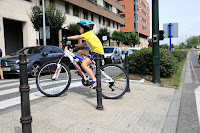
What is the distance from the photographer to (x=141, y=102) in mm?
4723

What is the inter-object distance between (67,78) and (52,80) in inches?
14.4

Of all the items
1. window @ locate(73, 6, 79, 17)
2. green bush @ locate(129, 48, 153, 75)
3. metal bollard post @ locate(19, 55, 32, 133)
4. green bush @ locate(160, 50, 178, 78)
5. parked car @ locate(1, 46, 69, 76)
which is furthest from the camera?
window @ locate(73, 6, 79, 17)

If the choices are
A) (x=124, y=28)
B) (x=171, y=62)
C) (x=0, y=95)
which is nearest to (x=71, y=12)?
(x=171, y=62)

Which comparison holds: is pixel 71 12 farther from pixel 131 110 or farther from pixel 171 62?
pixel 131 110

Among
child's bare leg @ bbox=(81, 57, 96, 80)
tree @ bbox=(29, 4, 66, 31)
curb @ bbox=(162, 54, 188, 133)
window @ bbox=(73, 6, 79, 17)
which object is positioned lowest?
curb @ bbox=(162, 54, 188, 133)

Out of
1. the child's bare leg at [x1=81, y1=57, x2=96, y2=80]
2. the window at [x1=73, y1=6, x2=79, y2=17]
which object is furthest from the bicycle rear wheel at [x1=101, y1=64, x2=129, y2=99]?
the window at [x1=73, y1=6, x2=79, y2=17]

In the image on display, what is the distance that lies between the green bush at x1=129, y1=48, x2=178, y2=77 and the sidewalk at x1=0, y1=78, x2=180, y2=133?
3.43m

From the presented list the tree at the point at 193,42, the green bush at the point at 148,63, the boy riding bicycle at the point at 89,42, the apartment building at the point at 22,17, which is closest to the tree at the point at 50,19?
the apartment building at the point at 22,17

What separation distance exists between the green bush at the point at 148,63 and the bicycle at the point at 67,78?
13.5 ft

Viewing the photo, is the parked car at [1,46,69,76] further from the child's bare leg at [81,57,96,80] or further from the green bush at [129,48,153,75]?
the child's bare leg at [81,57,96,80]

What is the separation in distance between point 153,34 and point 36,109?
16.6 feet

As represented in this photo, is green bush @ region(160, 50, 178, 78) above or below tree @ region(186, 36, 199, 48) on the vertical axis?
below

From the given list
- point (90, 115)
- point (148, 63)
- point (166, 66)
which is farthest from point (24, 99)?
point (166, 66)

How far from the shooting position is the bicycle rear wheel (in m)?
4.60
